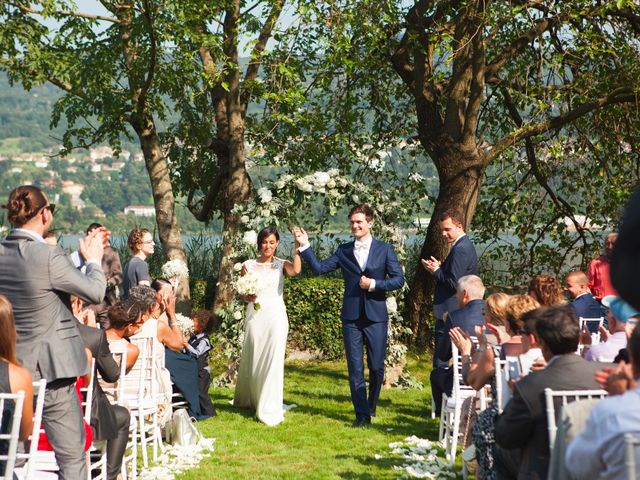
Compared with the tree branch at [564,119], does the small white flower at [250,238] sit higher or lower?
lower

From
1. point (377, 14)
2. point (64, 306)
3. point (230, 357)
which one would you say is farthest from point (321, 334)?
point (64, 306)

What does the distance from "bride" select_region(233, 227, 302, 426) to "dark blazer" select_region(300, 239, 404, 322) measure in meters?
0.42

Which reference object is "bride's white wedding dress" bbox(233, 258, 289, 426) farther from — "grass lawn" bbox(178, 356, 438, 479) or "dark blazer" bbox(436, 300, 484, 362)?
"dark blazer" bbox(436, 300, 484, 362)

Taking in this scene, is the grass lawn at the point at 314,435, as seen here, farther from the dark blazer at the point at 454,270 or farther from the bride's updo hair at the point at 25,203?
the bride's updo hair at the point at 25,203

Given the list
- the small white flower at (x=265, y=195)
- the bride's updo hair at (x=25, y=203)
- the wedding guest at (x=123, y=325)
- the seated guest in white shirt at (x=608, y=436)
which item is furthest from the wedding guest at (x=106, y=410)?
the small white flower at (x=265, y=195)

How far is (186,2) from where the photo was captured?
10.6 m

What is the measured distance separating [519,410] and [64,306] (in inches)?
90.3

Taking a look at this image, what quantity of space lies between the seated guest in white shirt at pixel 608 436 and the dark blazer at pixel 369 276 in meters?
5.48

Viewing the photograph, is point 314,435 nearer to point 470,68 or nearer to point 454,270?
point 454,270

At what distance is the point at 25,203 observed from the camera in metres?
4.54

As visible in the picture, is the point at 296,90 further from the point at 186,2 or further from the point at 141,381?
the point at 141,381

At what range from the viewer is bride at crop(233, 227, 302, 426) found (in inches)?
340

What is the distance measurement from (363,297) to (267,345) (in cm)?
107

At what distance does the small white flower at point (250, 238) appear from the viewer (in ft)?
31.8
